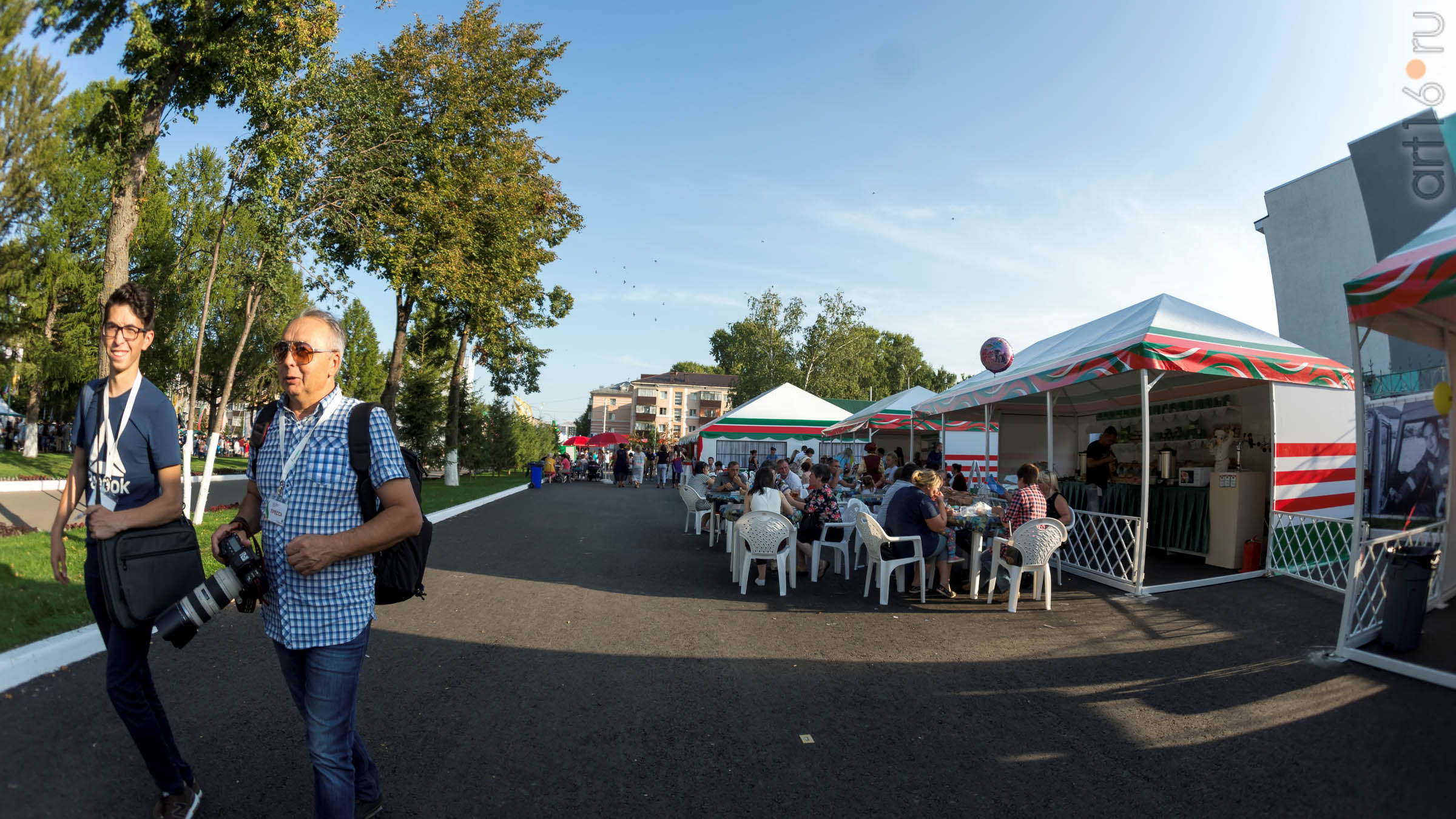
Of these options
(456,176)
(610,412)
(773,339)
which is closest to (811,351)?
(773,339)

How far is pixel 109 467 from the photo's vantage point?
9.05 feet

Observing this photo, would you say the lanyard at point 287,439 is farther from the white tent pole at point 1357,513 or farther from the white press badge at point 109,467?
the white tent pole at point 1357,513

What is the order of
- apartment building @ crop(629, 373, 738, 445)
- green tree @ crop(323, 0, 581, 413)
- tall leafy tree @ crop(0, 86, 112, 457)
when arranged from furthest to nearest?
apartment building @ crop(629, 373, 738, 445), tall leafy tree @ crop(0, 86, 112, 457), green tree @ crop(323, 0, 581, 413)

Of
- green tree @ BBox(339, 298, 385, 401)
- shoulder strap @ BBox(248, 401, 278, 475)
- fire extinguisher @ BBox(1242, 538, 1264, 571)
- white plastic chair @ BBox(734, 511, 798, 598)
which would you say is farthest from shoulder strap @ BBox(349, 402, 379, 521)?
green tree @ BBox(339, 298, 385, 401)

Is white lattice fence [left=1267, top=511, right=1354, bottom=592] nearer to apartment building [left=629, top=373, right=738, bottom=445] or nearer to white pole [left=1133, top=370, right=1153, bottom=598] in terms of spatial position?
white pole [left=1133, top=370, right=1153, bottom=598]

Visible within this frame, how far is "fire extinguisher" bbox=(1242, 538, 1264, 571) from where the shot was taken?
29.4 ft

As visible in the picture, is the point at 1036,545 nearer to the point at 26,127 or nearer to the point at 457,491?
the point at 457,491

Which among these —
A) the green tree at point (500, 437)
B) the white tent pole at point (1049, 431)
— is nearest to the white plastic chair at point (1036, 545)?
the white tent pole at point (1049, 431)

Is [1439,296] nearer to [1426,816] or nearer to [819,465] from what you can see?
[1426,816]

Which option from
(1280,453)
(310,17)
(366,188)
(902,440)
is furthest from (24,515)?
(902,440)

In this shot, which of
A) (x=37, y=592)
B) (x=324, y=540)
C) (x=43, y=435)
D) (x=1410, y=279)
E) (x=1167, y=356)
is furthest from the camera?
(x=43, y=435)

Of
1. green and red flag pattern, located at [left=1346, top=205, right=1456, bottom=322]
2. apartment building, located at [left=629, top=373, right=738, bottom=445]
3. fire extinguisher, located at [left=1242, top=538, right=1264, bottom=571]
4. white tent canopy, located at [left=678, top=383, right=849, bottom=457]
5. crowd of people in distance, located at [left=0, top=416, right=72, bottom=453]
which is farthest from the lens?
apartment building, located at [left=629, top=373, right=738, bottom=445]

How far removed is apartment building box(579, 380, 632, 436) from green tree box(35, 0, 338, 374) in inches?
4312

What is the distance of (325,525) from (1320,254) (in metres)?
25.7
